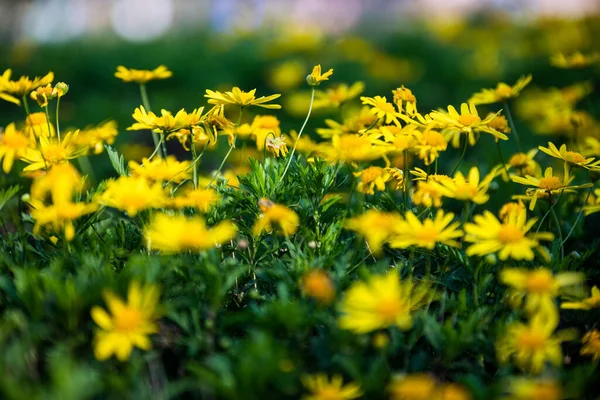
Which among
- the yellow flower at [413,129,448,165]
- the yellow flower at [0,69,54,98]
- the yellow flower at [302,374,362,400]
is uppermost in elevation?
the yellow flower at [0,69,54,98]

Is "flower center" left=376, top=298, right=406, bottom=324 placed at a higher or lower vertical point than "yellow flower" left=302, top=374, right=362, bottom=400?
higher

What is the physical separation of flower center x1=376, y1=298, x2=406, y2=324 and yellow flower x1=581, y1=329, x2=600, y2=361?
50 centimetres

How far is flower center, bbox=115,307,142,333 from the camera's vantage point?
120 cm

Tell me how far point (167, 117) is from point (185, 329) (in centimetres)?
53

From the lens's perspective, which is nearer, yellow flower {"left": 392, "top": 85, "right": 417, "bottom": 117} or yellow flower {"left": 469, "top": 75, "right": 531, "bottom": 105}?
yellow flower {"left": 392, "top": 85, "right": 417, "bottom": 117}

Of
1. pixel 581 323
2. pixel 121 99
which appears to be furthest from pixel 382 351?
pixel 121 99

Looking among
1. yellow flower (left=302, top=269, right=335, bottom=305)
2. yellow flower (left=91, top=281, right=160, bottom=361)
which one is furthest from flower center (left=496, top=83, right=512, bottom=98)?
yellow flower (left=91, top=281, right=160, bottom=361)

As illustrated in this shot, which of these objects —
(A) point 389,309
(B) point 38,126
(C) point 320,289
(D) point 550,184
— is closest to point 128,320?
(C) point 320,289

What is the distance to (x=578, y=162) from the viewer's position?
68.1 inches

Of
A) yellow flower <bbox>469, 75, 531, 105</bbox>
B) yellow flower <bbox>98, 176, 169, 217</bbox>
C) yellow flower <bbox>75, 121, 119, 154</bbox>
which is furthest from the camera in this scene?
yellow flower <bbox>469, 75, 531, 105</bbox>

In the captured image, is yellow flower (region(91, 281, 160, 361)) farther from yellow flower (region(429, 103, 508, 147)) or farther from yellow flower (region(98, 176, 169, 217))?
yellow flower (region(429, 103, 508, 147))

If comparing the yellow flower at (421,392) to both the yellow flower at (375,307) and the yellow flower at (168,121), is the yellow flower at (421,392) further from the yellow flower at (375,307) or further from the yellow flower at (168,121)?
the yellow flower at (168,121)

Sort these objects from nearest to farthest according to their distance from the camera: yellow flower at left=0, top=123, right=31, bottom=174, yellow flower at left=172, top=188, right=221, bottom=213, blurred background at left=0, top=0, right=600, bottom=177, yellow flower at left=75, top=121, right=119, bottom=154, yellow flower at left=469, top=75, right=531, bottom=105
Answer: yellow flower at left=172, top=188, right=221, bottom=213, yellow flower at left=0, top=123, right=31, bottom=174, yellow flower at left=75, top=121, right=119, bottom=154, yellow flower at left=469, top=75, right=531, bottom=105, blurred background at left=0, top=0, right=600, bottom=177

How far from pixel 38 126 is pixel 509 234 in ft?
3.97
